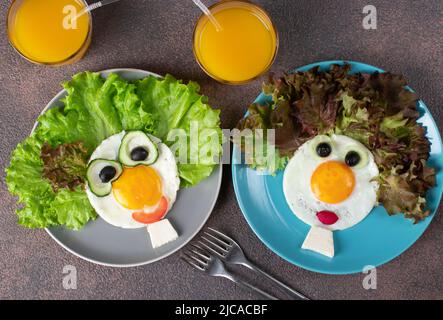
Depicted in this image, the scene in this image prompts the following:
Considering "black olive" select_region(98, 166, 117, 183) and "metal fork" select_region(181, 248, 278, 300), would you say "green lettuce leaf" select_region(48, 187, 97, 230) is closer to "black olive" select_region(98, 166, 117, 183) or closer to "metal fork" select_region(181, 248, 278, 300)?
"black olive" select_region(98, 166, 117, 183)

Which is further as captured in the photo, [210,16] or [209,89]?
[209,89]

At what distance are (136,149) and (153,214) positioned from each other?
0.28 metres

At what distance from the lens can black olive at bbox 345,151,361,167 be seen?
1893mm

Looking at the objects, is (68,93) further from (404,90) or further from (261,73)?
(404,90)

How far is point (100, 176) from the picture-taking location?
1.88 m

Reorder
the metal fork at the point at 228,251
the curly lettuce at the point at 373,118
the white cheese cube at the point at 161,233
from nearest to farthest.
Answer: the curly lettuce at the point at 373,118 → the white cheese cube at the point at 161,233 → the metal fork at the point at 228,251

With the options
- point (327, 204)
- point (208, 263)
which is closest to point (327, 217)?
point (327, 204)

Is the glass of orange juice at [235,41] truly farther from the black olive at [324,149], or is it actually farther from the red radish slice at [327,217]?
the red radish slice at [327,217]

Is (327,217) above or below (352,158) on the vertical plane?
below

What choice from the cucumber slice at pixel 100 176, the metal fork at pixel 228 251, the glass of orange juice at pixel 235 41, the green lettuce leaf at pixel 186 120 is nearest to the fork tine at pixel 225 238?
the metal fork at pixel 228 251

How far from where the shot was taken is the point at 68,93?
6.28 ft

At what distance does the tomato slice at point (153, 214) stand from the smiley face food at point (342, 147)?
1.32 feet

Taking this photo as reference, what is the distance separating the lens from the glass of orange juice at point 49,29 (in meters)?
1.99

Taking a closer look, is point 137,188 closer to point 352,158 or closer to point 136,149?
point 136,149
